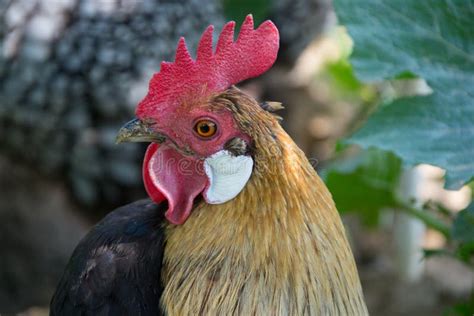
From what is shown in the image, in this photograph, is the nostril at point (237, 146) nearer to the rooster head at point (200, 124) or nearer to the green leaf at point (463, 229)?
the rooster head at point (200, 124)

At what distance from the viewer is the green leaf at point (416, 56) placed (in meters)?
2.50

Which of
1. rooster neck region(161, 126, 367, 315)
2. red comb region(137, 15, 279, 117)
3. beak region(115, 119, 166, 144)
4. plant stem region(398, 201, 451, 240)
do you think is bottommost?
plant stem region(398, 201, 451, 240)

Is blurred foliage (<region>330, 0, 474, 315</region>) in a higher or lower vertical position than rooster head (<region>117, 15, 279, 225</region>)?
lower

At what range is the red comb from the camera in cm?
202

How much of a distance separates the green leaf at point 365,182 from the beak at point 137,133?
1282 millimetres

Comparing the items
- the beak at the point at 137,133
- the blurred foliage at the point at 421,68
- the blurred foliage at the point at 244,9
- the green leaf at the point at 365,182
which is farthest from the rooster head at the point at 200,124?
the blurred foliage at the point at 244,9

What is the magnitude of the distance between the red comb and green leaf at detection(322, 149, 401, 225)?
1217mm

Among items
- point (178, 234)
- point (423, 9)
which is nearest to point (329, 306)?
point (178, 234)

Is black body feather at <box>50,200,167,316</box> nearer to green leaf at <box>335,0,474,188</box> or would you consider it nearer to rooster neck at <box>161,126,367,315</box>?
rooster neck at <box>161,126,367,315</box>

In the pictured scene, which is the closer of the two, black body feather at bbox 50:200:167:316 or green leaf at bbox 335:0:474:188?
black body feather at bbox 50:200:167:316

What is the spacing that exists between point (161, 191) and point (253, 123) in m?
0.30

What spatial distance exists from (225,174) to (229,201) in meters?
0.07

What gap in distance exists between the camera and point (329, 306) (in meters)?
2.07

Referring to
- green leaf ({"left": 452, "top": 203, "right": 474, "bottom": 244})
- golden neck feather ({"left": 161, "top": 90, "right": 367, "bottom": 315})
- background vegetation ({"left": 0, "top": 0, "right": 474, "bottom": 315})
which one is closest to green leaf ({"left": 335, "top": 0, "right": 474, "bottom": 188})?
green leaf ({"left": 452, "top": 203, "right": 474, "bottom": 244})
